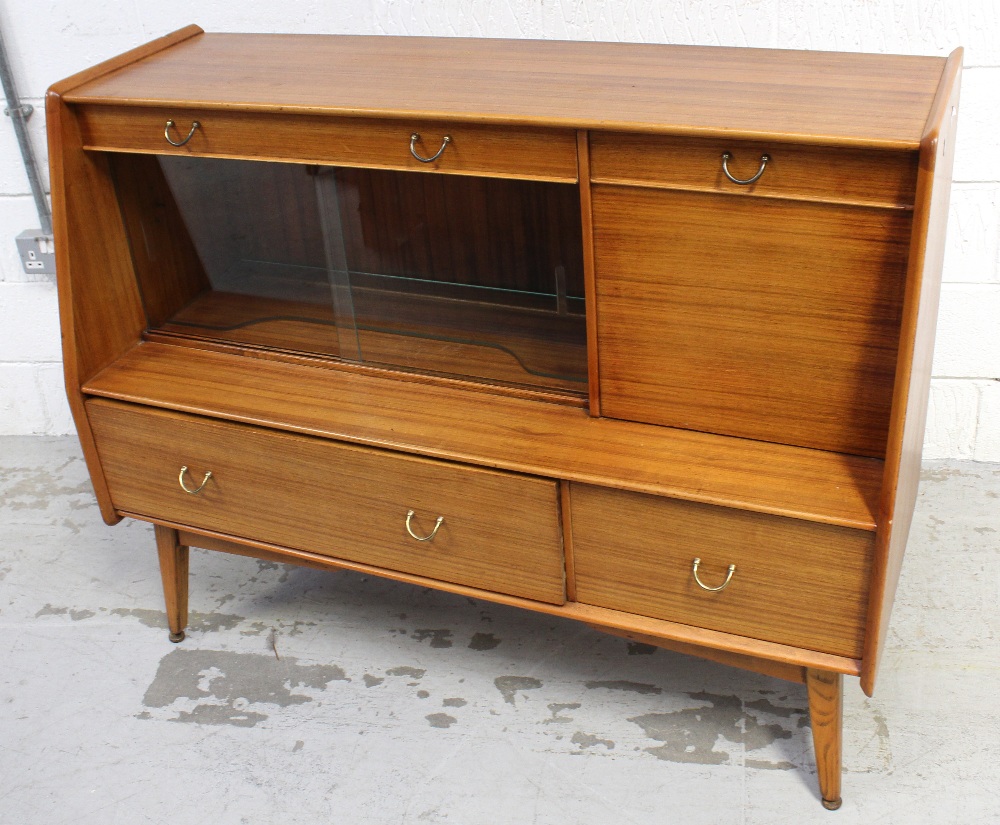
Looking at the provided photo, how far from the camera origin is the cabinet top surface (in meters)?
1.54

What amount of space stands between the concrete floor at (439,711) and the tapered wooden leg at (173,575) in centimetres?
5

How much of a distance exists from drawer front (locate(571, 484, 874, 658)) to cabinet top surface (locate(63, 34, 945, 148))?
1.80 ft

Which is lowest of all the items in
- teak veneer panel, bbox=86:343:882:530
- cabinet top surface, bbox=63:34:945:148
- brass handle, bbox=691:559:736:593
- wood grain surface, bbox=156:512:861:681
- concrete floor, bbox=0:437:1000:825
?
concrete floor, bbox=0:437:1000:825

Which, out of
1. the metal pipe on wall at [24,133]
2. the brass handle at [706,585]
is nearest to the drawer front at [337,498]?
the brass handle at [706,585]

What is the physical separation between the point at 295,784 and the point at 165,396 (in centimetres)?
72

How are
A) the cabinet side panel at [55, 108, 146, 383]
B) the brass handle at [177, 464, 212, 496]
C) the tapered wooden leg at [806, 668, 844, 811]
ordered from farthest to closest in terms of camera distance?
the brass handle at [177, 464, 212, 496] → the cabinet side panel at [55, 108, 146, 383] → the tapered wooden leg at [806, 668, 844, 811]

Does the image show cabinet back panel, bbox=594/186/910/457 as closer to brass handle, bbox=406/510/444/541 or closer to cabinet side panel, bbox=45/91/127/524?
brass handle, bbox=406/510/444/541

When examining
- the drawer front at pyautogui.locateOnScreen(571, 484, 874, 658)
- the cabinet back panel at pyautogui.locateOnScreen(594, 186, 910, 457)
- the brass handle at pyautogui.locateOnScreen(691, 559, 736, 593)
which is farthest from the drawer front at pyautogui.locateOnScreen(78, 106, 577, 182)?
the brass handle at pyautogui.locateOnScreen(691, 559, 736, 593)

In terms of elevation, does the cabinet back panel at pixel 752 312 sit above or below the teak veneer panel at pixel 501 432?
above

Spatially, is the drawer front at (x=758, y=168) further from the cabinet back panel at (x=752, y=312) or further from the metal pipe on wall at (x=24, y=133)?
the metal pipe on wall at (x=24, y=133)

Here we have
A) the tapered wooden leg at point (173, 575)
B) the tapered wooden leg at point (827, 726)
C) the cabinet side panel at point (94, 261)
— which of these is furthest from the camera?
the tapered wooden leg at point (173, 575)

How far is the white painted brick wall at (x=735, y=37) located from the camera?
231cm

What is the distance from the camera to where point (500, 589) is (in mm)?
1917

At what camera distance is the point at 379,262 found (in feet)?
6.44
